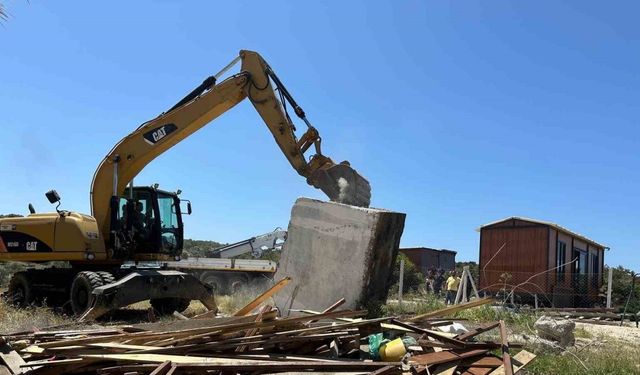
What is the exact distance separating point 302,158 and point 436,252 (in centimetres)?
2757

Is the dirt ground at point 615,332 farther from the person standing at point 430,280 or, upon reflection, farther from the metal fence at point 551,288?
the person standing at point 430,280

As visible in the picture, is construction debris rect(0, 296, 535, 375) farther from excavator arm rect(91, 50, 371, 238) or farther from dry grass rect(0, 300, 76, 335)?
excavator arm rect(91, 50, 371, 238)

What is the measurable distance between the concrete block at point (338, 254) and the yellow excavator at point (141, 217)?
6.83ft

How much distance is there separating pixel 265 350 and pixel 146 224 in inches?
319

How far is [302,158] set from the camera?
1259cm

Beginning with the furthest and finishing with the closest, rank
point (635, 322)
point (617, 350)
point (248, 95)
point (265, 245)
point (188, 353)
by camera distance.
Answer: point (265, 245) < point (635, 322) < point (248, 95) < point (617, 350) < point (188, 353)

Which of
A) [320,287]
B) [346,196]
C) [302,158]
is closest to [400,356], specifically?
[320,287]

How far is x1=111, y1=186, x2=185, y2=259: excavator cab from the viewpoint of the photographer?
12875 mm

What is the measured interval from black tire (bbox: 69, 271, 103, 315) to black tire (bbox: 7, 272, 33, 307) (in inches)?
73.8

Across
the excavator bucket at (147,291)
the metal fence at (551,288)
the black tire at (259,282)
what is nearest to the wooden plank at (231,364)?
the excavator bucket at (147,291)

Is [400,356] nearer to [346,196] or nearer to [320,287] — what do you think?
[320,287]

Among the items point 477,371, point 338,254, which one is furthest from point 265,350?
point 338,254

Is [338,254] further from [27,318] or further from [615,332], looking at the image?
[615,332]

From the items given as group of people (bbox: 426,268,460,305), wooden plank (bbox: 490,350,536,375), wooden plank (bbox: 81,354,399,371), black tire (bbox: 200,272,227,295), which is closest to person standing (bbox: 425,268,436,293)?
group of people (bbox: 426,268,460,305)
